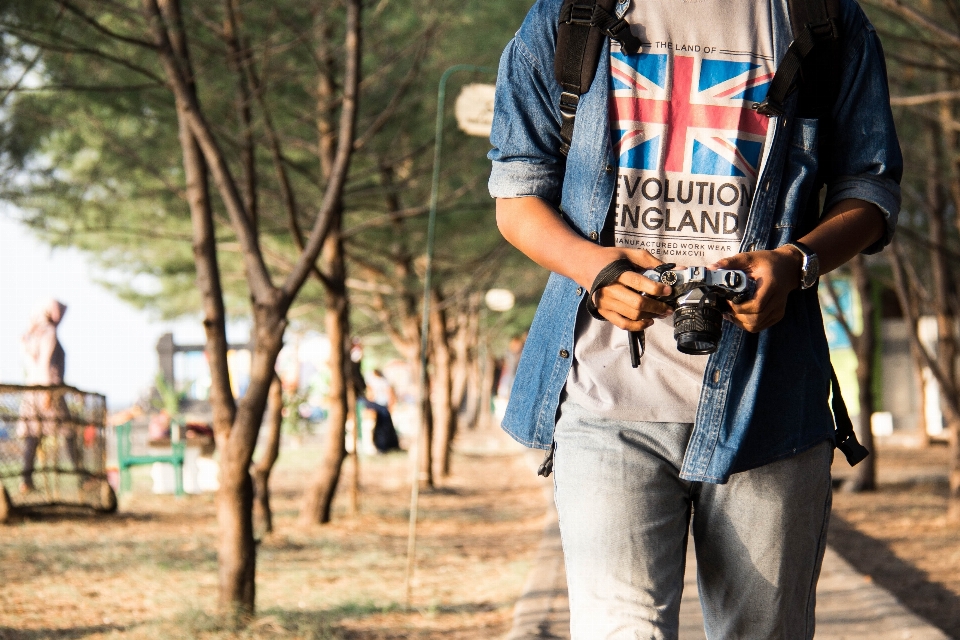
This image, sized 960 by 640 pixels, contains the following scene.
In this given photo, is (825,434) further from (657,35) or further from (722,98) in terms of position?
(657,35)

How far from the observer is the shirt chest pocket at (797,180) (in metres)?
1.86

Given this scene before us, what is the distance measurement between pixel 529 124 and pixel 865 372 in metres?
10.6

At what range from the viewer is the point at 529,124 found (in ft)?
6.44

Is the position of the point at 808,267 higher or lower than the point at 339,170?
lower

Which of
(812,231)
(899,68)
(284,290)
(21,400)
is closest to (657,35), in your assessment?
(812,231)

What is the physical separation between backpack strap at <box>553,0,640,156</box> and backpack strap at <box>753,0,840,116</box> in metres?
0.24

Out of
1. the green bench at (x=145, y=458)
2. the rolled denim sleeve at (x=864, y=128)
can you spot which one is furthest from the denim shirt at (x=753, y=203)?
the green bench at (x=145, y=458)

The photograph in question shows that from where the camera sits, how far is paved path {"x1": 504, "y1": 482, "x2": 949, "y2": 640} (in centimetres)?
486

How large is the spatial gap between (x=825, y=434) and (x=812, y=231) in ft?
1.09

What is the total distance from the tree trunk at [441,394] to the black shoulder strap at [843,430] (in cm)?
1291

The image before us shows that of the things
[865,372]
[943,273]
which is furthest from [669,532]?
[865,372]

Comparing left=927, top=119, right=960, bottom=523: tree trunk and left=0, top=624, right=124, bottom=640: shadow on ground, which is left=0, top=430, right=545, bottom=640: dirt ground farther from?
left=927, top=119, right=960, bottom=523: tree trunk

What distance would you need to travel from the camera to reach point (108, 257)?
1767cm

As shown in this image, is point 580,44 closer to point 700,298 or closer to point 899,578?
point 700,298
